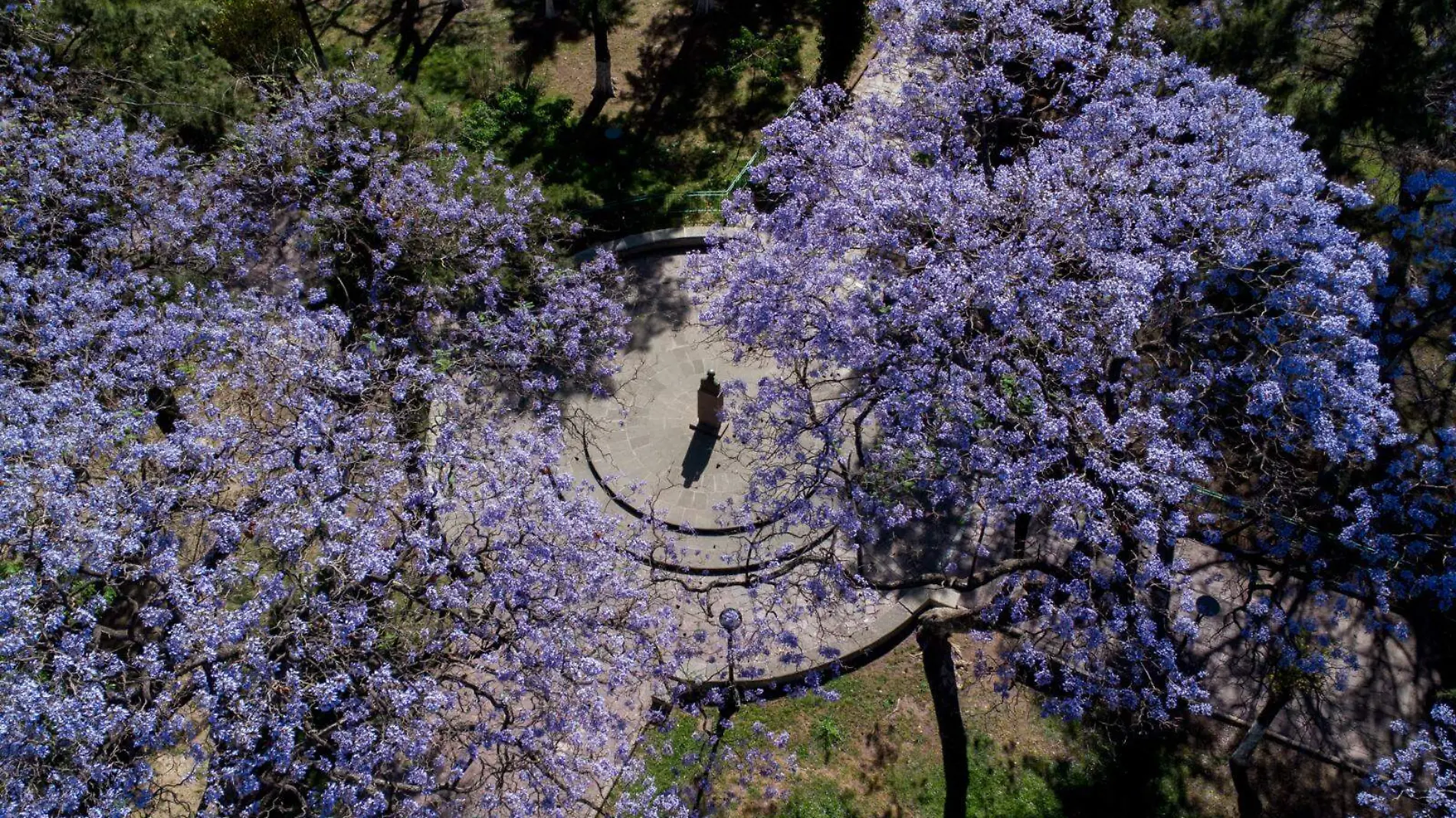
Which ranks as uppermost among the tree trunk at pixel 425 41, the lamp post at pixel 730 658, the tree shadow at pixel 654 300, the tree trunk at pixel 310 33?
the tree trunk at pixel 425 41

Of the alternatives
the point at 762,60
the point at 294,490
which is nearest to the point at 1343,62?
the point at 762,60

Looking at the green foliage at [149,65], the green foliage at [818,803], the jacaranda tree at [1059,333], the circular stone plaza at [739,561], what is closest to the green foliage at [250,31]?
the green foliage at [149,65]

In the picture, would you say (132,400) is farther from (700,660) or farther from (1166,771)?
(1166,771)

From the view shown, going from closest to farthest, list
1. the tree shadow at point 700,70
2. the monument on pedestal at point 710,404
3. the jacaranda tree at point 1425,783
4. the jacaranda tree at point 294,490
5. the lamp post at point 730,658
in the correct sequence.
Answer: the jacaranda tree at point 294,490 → the jacaranda tree at point 1425,783 → the lamp post at point 730,658 → the monument on pedestal at point 710,404 → the tree shadow at point 700,70

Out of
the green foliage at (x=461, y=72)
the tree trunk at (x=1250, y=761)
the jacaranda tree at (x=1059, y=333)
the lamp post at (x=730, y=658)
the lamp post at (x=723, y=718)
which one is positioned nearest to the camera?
the jacaranda tree at (x=1059, y=333)

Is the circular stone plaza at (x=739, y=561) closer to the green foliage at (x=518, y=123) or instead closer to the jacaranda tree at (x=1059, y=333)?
the jacaranda tree at (x=1059, y=333)

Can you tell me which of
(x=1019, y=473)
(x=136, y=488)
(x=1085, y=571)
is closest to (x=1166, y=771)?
(x=1085, y=571)
